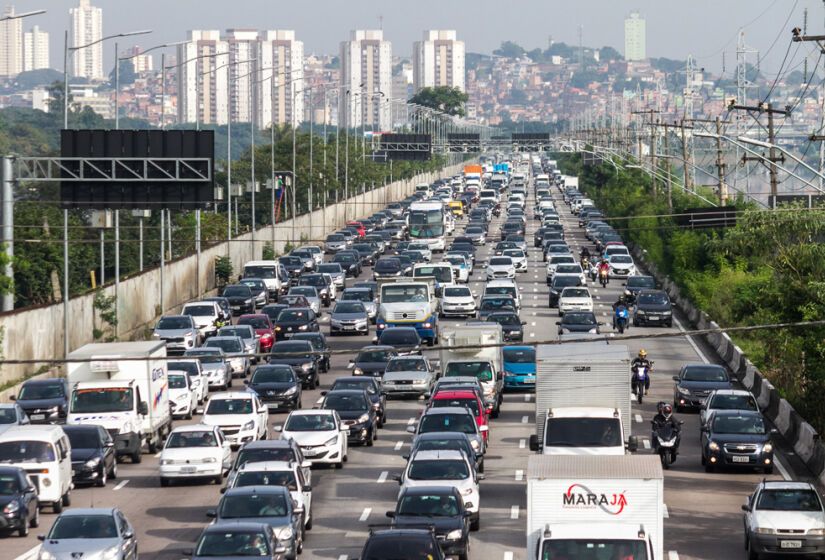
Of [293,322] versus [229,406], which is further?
[293,322]

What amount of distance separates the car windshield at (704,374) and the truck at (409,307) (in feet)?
46.0

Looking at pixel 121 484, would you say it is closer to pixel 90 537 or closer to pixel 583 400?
pixel 90 537

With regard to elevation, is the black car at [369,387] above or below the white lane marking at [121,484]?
above

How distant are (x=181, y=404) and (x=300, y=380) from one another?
423 centimetres

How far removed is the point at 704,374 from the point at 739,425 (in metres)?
9.22

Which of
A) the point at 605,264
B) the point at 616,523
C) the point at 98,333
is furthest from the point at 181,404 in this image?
the point at 605,264

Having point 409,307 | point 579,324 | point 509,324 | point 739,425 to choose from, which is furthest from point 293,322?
point 739,425

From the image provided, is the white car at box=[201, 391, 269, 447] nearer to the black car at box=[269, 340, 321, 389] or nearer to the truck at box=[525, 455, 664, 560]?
the black car at box=[269, 340, 321, 389]

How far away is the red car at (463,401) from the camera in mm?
39125

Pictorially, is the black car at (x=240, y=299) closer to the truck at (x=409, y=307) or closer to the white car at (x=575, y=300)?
the truck at (x=409, y=307)

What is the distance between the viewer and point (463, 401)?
129 ft

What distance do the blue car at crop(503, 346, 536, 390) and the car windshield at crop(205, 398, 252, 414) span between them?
11.9 meters

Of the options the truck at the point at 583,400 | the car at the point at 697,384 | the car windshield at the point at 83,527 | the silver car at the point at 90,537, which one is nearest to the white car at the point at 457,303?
the car at the point at 697,384

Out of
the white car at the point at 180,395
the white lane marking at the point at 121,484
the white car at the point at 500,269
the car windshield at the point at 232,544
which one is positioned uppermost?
the white car at the point at 500,269
